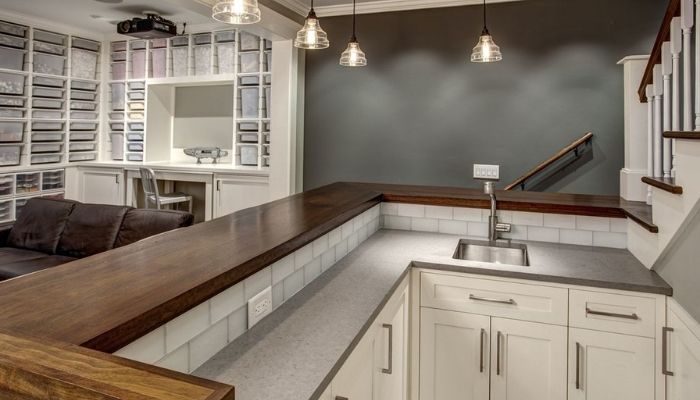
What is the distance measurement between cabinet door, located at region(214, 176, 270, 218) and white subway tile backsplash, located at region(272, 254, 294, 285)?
3.13 meters

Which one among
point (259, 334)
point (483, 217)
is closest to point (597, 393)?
point (483, 217)

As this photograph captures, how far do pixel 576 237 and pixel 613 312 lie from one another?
62 centimetres

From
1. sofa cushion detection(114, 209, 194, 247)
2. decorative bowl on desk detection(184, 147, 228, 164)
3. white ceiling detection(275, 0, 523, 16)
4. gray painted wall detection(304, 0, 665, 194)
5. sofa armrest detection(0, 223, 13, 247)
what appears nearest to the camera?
sofa cushion detection(114, 209, 194, 247)

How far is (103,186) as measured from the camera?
5.41 m

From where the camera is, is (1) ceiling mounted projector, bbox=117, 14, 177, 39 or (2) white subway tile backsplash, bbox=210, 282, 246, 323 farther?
(1) ceiling mounted projector, bbox=117, 14, 177, 39

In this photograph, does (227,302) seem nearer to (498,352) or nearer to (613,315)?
(498,352)

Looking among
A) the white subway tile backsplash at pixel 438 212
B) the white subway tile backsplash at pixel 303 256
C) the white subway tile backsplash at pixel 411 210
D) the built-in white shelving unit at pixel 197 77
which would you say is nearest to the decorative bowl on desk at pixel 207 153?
the built-in white shelving unit at pixel 197 77

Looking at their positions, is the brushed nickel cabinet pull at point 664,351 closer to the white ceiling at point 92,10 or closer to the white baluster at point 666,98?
the white baluster at point 666,98

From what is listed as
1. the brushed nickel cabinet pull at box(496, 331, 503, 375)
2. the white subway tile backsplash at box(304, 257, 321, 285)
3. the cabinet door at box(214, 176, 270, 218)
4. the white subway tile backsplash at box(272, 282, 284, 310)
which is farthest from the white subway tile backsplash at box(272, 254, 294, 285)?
the cabinet door at box(214, 176, 270, 218)

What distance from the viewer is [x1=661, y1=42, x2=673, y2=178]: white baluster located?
2006 millimetres

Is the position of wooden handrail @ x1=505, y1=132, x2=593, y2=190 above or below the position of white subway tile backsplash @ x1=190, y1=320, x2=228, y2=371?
above

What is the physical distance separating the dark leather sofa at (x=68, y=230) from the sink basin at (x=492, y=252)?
6.30 feet

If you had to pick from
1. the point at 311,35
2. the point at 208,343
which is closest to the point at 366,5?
the point at 311,35

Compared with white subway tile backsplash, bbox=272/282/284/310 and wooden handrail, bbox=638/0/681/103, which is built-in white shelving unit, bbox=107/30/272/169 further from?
white subway tile backsplash, bbox=272/282/284/310
